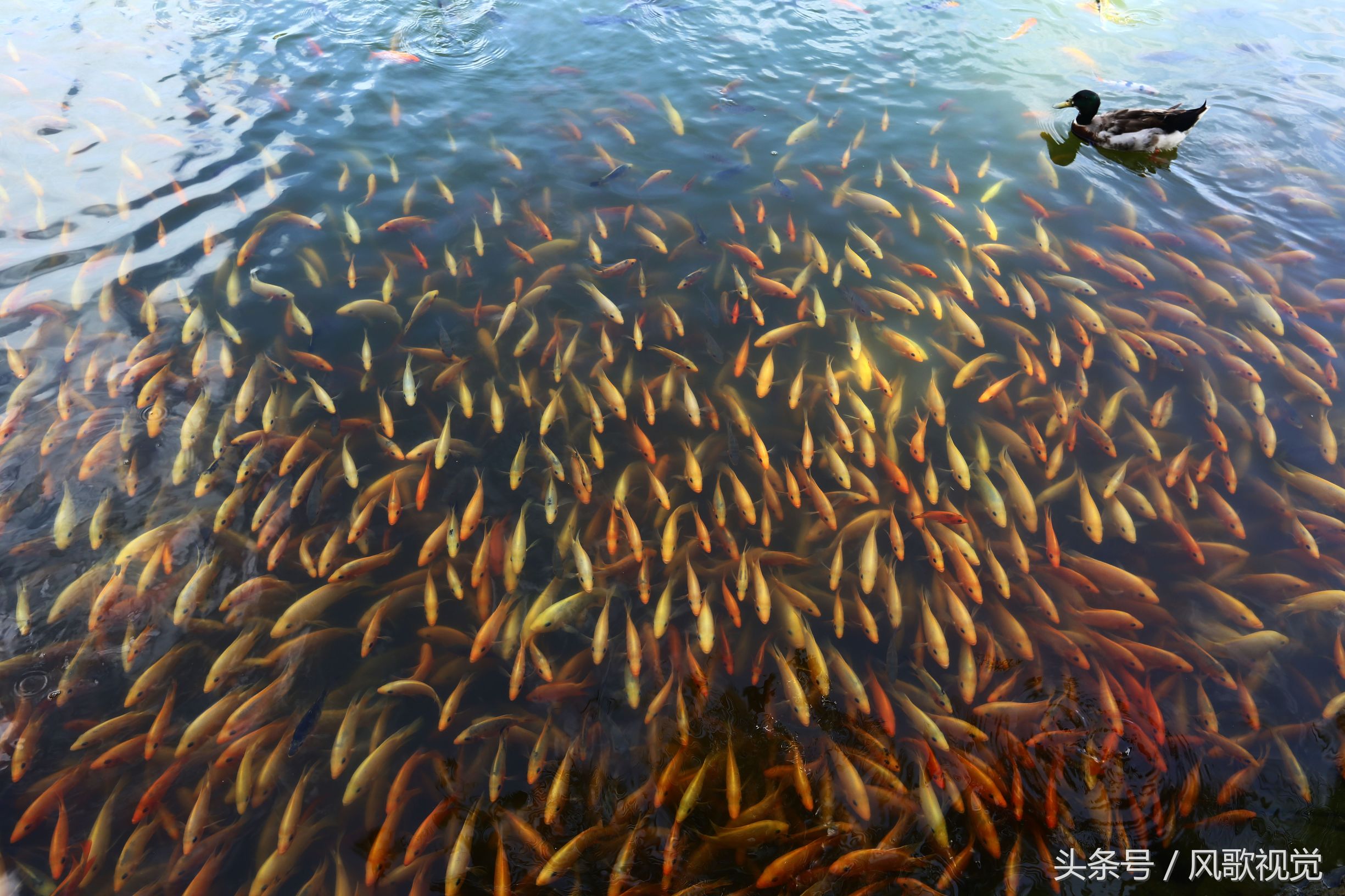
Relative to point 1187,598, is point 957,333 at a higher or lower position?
higher

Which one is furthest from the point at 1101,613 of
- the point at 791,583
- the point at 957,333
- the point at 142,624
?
the point at 142,624

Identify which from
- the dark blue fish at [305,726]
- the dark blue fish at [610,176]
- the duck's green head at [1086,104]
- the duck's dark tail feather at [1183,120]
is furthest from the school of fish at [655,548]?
the duck's green head at [1086,104]

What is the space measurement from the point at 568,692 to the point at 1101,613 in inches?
143

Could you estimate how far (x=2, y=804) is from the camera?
359 centimetres

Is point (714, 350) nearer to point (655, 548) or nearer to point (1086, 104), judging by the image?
point (655, 548)

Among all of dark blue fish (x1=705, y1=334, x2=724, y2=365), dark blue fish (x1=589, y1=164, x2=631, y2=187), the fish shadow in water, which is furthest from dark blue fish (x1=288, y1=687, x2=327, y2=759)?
the fish shadow in water

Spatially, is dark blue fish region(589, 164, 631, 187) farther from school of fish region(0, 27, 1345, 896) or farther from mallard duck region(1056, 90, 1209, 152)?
mallard duck region(1056, 90, 1209, 152)

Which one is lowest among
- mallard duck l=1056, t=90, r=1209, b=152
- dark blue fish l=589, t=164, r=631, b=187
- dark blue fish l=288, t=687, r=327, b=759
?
dark blue fish l=288, t=687, r=327, b=759

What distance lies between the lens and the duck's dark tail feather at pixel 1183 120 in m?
7.57

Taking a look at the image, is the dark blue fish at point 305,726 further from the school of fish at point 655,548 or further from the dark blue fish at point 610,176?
the dark blue fish at point 610,176

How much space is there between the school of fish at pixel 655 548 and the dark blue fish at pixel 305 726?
2 cm

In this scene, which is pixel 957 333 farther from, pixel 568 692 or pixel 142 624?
pixel 142 624

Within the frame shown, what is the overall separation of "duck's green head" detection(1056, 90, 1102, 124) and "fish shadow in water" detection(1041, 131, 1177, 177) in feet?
→ 1.02

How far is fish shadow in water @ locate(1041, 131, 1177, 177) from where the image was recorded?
805cm
